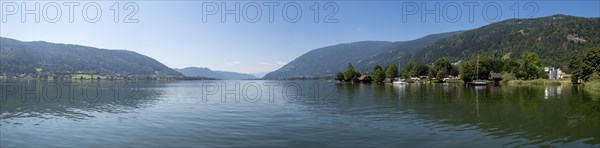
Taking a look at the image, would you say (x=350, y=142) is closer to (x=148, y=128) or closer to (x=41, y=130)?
(x=148, y=128)

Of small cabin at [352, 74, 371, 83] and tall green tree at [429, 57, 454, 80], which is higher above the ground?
tall green tree at [429, 57, 454, 80]

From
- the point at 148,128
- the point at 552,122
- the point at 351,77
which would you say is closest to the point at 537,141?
the point at 552,122

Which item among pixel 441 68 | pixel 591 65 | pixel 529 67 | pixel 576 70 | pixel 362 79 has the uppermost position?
pixel 441 68

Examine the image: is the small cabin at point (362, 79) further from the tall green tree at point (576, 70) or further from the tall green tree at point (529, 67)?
the tall green tree at point (576, 70)

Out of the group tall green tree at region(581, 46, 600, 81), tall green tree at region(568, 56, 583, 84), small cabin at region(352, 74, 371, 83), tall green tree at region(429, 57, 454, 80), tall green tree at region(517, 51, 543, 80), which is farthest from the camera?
small cabin at region(352, 74, 371, 83)

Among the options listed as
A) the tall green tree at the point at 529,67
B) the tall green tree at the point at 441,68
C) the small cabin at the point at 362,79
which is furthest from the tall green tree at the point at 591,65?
the small cabin at the point at 362,79

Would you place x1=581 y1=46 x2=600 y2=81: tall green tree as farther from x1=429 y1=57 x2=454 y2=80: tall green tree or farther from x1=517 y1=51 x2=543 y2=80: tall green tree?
x1=429 y1=57 x2=454 y2=80: tall green tree

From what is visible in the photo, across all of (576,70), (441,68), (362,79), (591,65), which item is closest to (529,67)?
(576,70)

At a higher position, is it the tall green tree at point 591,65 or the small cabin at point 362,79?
the tall green tree at point 591,65

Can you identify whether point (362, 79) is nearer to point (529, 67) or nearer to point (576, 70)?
point (529, 67)

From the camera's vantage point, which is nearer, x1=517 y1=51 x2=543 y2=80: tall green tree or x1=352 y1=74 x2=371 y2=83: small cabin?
x1=517 y1=51 x2=543 y2=80: tall green tree

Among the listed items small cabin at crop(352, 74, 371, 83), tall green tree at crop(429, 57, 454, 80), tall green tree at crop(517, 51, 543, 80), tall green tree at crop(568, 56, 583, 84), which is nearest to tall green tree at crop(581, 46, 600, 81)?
tall green tree at crop(568, 56, 583, 84)

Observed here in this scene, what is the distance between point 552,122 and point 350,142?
1511cm

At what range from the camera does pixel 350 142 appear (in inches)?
715
